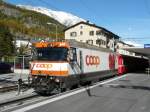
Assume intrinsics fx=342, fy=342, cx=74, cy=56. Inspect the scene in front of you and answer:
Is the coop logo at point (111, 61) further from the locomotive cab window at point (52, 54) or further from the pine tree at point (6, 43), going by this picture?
the pine tree at point (6, 43)

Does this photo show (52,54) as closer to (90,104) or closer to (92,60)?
(92,60)

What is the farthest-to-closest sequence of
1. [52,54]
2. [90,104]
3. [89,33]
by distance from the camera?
[89,33]
[52,54]
[90,104]

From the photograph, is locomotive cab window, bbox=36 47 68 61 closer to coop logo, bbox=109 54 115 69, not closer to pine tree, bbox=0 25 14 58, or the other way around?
coop logo, bbox=109 54 115 69

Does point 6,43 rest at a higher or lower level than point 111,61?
higher

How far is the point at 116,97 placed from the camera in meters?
17.6

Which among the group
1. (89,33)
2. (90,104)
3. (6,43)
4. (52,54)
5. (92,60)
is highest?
(89,33)

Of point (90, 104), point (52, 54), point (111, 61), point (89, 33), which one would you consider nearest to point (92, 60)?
point (52, 54)

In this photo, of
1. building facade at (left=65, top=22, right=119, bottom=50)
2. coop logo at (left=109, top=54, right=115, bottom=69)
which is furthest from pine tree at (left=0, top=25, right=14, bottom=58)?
coop logo at (left=109, top=54, right=115, bottom=69)

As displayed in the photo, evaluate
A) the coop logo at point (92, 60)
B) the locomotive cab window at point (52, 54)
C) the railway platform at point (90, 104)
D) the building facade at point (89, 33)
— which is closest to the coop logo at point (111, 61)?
the coop logo at point (92, 60)

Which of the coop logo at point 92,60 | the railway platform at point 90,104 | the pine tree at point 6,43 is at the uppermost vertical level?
the pine tree at point 6,43

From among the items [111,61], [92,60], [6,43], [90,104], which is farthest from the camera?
[6,43]

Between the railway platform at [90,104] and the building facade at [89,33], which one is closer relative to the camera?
the railway platform at [90,104]

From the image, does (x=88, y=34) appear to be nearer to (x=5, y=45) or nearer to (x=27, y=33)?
(x=5, y=45)

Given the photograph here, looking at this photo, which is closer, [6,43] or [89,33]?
[6,43]
